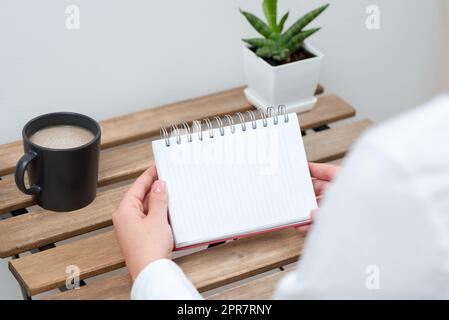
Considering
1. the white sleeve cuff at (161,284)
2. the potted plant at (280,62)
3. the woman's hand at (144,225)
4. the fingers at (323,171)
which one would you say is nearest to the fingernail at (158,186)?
the woman's hand at (144,225)

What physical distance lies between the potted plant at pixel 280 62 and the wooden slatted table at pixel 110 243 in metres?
0.06

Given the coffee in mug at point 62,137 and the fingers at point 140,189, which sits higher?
the coffee in mug at point 62,137

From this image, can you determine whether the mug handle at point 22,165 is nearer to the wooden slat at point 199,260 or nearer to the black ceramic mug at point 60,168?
the black ceramic mug at point 60,168

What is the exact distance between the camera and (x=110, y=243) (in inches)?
37.3

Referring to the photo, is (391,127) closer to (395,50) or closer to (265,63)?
(265,63)

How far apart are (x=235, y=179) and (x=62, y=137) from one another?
0.25 meters

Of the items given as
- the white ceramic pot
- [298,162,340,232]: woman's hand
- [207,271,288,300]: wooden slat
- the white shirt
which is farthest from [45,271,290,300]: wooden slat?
the white ceramic pot

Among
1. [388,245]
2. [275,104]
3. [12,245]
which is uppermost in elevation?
[388,245]

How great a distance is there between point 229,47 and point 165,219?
0.53 m

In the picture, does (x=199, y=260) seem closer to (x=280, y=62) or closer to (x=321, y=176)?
(x=321, y=176)

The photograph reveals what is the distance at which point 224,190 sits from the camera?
90 centimetres

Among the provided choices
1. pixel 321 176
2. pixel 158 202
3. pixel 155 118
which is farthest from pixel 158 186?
pixel 155 118

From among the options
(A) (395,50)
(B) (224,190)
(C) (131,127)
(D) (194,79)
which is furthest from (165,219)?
(A) (395,50)

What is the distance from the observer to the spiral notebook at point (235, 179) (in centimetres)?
89
